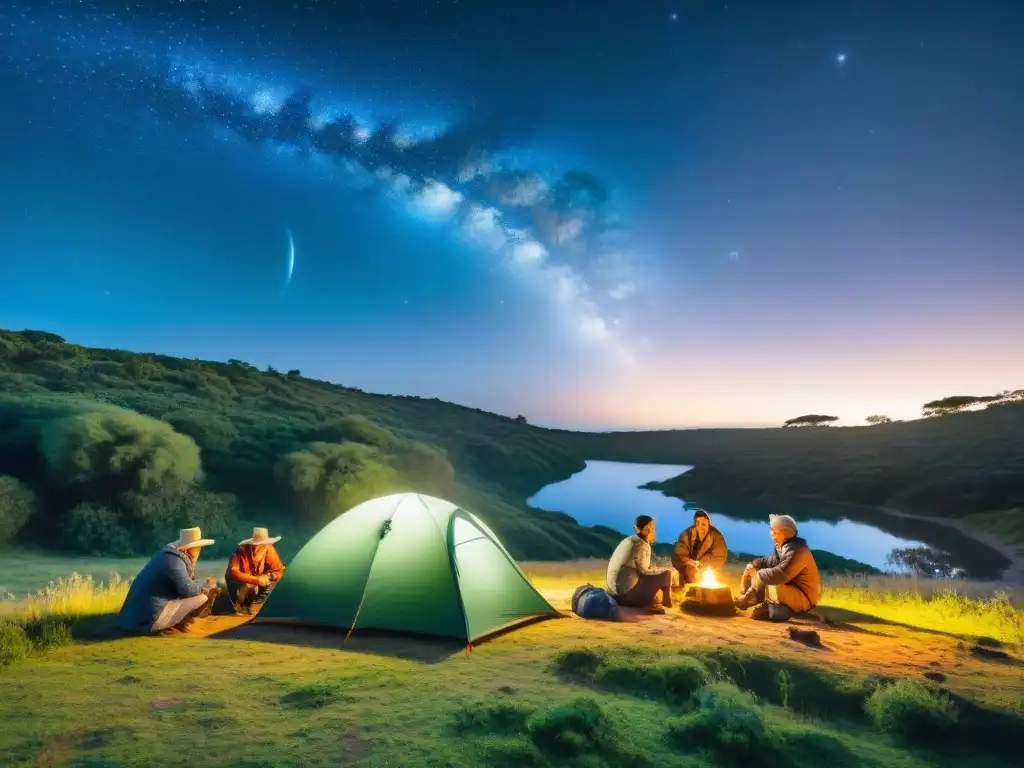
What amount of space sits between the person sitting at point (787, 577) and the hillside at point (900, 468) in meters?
50.8

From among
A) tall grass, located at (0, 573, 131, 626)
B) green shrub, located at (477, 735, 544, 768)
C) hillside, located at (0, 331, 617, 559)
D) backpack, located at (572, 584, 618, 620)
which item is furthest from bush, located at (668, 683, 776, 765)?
hillside, located at (0, 331, 617, 559)

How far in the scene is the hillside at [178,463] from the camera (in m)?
27.8

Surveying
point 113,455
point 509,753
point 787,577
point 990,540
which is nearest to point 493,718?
point 509,753

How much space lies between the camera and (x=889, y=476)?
76.9 meters

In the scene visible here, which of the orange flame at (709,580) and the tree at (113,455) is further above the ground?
the tree at (113,455)

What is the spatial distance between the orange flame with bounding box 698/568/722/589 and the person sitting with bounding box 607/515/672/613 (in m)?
0.66

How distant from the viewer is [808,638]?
10195 mm

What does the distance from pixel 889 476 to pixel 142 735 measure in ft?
280

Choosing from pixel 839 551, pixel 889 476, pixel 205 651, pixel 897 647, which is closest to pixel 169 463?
pixel 205 651

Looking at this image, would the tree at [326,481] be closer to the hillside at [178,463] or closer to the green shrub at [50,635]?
the hillside at [178,463]

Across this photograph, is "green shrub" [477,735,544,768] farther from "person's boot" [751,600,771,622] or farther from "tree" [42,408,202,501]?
"tree" [42,408,202,501]

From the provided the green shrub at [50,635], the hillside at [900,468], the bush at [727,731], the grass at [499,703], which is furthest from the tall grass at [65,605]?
the hillside at [900,468]

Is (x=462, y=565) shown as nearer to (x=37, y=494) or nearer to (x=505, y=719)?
(x=505, y=719)

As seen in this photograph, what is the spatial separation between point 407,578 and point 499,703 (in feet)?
13.0
